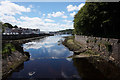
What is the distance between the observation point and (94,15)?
2095cm

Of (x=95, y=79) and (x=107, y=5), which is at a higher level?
(x=107, y=5)

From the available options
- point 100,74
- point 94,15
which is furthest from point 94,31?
point 100,74

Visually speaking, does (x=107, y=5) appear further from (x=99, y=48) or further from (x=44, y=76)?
(x=44, y=76)

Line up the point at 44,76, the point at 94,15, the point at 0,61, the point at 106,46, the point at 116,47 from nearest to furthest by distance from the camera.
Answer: the point at 44,76, the point at 0,61, the point at 116,47, the point at 106,46, the point at 94,15

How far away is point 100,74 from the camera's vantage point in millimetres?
10484

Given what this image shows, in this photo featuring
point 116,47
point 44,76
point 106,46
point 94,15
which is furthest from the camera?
point 94,15

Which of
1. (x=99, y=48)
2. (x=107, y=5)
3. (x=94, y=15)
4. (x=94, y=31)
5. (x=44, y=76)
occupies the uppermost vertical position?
(x=107, y=5)

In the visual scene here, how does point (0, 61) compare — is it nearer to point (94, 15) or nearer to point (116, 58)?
point (116, 58)

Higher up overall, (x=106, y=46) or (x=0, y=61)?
(x=106, y=46)

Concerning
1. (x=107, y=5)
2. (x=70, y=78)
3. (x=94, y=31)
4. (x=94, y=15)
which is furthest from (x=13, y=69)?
(x=94, y=31)

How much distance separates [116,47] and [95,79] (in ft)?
22.6

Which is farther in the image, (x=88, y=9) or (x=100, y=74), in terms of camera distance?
(x=88, y=9)

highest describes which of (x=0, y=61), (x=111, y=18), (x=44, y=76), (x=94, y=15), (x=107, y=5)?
(x=107, y=5)

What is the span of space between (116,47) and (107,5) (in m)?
11.1
